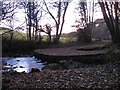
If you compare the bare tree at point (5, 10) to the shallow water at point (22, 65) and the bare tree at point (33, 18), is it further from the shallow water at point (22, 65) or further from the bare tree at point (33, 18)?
the bare tree at point (33, 18)

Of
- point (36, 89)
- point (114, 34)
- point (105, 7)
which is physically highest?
point (105, 7)

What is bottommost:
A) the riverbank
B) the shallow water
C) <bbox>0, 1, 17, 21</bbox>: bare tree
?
the shallow water

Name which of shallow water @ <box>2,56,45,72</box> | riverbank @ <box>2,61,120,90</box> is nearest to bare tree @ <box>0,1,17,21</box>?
riverbank @ <box>2,61,120,90</box>

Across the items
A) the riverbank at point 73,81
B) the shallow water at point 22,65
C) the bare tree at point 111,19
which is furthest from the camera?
the bare tree at point 111,19

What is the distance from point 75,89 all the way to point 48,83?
67 cm

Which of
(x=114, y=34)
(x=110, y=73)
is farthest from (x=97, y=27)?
(x=110, y=73)

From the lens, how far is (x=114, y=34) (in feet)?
53.4

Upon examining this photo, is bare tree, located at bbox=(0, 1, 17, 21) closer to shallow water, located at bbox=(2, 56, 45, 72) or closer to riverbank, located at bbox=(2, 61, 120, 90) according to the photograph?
riverbank, located at bbox=(2, 61, 120, 90)

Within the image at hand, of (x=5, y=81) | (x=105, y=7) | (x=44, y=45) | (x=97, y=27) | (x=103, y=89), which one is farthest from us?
(x=97, y=27)

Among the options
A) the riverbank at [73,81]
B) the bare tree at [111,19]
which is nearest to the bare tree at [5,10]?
the riverbank at [73,81]

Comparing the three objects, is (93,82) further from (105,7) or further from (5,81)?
(105,7)

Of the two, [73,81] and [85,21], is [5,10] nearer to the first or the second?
[73,81]

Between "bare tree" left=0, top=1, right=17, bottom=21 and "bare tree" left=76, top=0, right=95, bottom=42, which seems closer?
"bare tree" left=0, top=1, right=17, bottom=21

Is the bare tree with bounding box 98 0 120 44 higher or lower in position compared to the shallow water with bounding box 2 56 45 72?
higher
